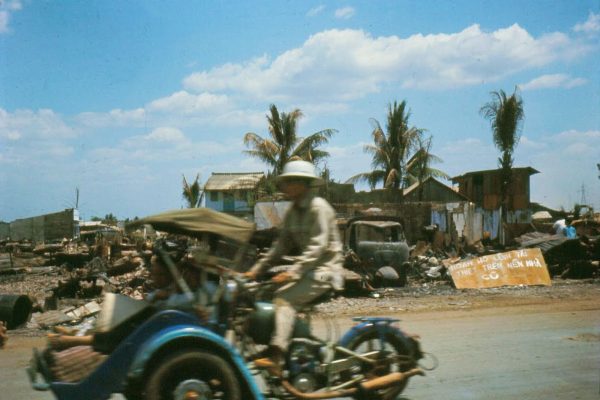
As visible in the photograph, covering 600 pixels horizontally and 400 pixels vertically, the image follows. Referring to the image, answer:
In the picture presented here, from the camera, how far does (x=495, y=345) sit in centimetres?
743

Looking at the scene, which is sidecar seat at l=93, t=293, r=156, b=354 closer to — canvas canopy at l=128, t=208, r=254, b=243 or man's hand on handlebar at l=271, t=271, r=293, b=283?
canvas canopy at l=128, t=208, r=254, b=243

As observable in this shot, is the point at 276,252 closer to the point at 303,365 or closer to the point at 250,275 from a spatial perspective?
the point at 250,275

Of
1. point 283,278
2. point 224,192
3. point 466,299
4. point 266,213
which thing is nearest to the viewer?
point 283,278

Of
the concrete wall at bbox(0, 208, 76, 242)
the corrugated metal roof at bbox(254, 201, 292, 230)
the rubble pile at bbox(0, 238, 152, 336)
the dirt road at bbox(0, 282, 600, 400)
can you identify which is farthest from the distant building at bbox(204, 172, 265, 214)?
the dirt road at bbox(0, 282, 600, 400)

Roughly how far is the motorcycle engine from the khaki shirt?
0.55 m

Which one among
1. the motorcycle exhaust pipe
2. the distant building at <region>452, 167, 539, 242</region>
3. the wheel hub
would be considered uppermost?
the distant building at <region>452, 167, 539, 242</region>

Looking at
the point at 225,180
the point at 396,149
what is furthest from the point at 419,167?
the point at 225,180

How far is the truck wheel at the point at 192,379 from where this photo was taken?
3.90 m

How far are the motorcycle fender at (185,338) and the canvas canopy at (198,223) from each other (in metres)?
0.78

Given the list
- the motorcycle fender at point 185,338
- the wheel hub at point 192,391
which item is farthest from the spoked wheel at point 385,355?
the wheel hub at point 192,391

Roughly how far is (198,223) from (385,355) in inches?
78.7

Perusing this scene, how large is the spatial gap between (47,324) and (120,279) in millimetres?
8205

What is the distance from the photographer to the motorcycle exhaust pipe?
4293mm

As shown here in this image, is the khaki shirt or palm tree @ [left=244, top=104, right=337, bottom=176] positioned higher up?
palm tree @ [left=244, top=104, right=337, bottom=176]
